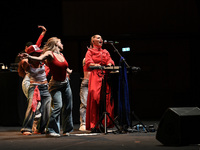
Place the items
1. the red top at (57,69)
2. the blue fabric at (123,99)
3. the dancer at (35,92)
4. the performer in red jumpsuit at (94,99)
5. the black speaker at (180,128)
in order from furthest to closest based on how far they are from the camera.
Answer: the performer in red jumpsuit at (94,99) < the dancer at (35,92) < the blue fabric at (123,99) < the red top at (57,69) < the black speaker at (180,128)

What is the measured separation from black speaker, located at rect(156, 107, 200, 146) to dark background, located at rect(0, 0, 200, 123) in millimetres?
6733

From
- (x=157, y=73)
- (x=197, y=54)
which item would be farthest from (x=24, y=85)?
(x=197, y=54)

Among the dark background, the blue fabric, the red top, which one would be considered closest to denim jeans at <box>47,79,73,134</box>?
the red top

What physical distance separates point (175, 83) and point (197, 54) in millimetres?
1106

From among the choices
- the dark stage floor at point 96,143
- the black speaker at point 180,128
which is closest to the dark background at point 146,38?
the dark stage floor at point 96,143

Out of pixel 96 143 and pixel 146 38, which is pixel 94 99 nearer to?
pixel 96 143

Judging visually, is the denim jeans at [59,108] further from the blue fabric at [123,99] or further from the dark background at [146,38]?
the dark background at [146,38]

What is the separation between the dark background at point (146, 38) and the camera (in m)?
11.6

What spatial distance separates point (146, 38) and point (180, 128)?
7313 mm

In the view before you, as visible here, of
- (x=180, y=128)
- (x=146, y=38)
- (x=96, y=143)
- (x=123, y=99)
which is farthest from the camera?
(x=146, y=38)

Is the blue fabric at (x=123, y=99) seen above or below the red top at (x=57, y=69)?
below

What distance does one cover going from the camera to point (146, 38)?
38.7 ft

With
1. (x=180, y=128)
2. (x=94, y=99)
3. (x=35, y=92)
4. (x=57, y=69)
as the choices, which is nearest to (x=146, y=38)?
(x=94, y=99)

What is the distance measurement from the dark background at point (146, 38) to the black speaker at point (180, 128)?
6733 millimetres
